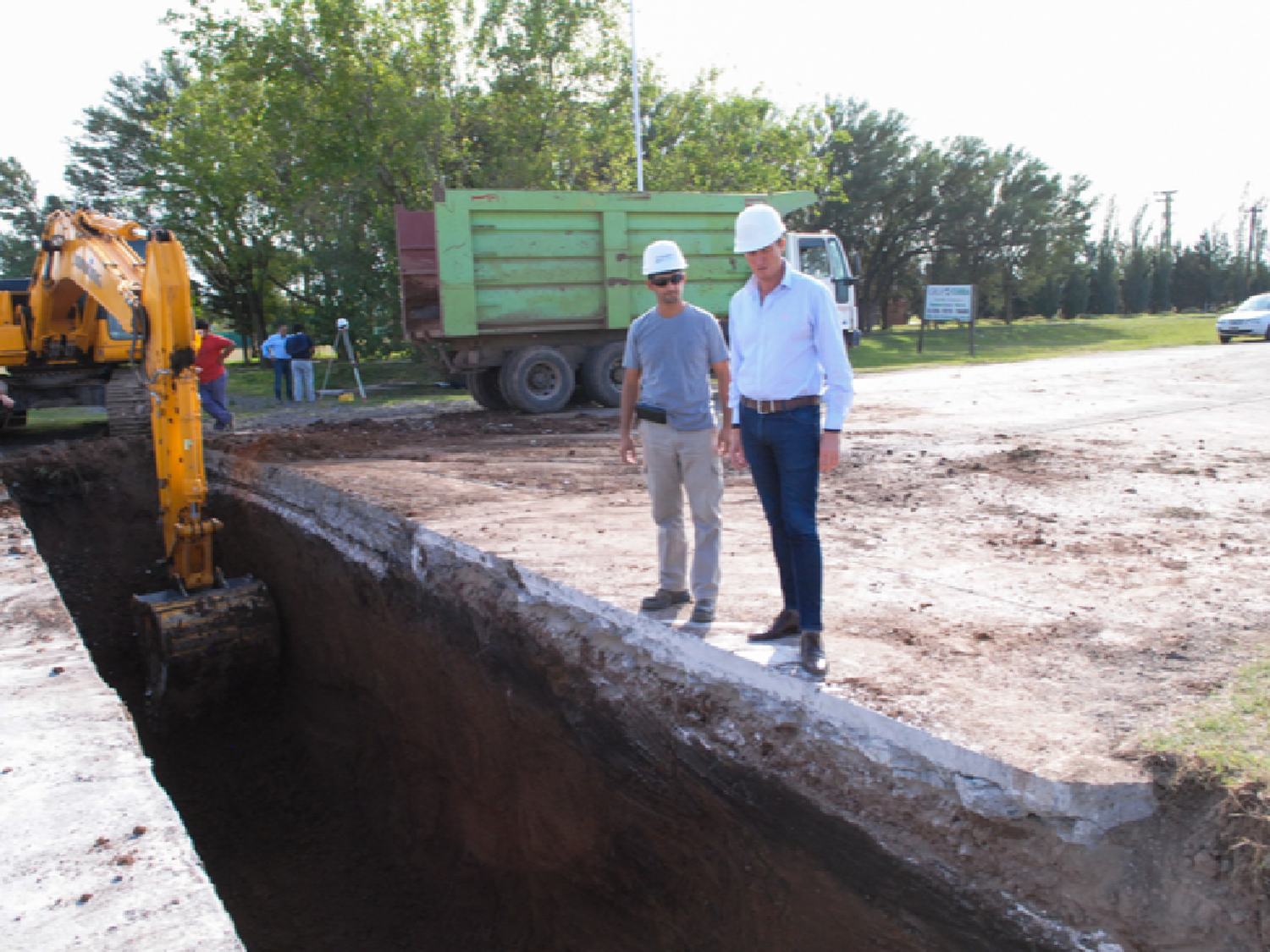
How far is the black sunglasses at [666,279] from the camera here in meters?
4.11

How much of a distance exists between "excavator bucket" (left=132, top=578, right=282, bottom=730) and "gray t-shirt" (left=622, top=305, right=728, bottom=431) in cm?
445

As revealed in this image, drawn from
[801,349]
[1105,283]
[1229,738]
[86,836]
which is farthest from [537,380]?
[1105,283]

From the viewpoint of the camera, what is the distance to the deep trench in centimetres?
340

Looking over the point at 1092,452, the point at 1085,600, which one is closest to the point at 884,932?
the point at 1085,600

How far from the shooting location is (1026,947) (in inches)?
108

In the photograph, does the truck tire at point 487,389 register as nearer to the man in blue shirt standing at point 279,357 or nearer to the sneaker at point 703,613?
the man in blue shirt standing at point 279,357

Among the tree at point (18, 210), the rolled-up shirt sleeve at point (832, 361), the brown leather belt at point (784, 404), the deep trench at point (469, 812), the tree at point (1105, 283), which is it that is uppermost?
the tree at point (18, 210)

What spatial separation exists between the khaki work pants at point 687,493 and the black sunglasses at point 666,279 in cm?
62

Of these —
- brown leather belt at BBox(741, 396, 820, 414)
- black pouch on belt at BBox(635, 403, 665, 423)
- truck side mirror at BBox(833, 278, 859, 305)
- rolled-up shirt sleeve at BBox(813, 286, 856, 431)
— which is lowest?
black pouch on belt at BBox(635, 403, 665, 423)

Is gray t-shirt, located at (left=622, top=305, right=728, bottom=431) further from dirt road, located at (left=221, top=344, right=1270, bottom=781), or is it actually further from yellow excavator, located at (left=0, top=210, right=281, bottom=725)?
yellow excavator, located at (left=0, top=210, right=281, bottom=725)

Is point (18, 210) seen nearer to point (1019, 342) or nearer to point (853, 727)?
point (1019, 342)

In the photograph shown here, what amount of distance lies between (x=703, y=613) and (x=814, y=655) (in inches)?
28.9

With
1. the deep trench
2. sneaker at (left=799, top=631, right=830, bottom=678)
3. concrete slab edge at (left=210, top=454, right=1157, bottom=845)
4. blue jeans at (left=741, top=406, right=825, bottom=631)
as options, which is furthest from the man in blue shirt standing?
sneaker at (left=799, top=631, right=830, bottom=678)

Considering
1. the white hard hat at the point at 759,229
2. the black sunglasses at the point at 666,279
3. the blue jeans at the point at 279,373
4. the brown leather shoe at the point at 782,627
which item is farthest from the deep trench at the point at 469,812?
the blue jeans at the point at 279,373
